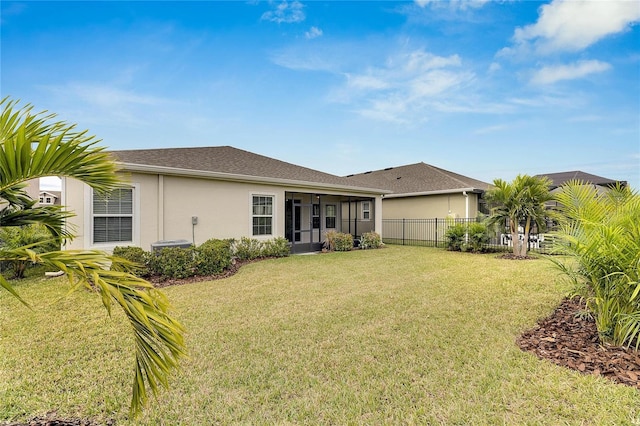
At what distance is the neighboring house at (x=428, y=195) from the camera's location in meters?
15.8

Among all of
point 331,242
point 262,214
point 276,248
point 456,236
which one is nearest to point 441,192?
point 456,236

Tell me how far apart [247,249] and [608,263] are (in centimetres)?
959

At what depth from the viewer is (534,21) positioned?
32.1ft

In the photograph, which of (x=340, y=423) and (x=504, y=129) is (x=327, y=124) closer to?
(x=504, y=129)

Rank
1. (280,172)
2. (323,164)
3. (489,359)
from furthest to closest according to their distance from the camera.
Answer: (323,164) → (280,172) → (489,359)

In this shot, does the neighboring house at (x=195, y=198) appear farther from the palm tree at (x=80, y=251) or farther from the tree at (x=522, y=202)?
the tree at (x=522, y=202)

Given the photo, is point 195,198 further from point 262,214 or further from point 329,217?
point 329,217

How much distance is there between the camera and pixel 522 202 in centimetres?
1160

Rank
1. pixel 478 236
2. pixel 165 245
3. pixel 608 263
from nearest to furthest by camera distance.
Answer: pixel 608 263 < pixel 165 245 < pixel 478 236

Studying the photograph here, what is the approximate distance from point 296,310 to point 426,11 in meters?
11.0

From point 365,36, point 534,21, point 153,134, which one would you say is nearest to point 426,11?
point 365,36

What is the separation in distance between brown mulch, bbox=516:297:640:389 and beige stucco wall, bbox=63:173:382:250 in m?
9.17

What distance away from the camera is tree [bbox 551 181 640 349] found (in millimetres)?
3344

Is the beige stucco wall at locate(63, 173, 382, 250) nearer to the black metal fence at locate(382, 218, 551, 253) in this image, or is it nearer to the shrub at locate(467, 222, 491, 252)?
the shrub at locate(467, 222, 491, 252)
